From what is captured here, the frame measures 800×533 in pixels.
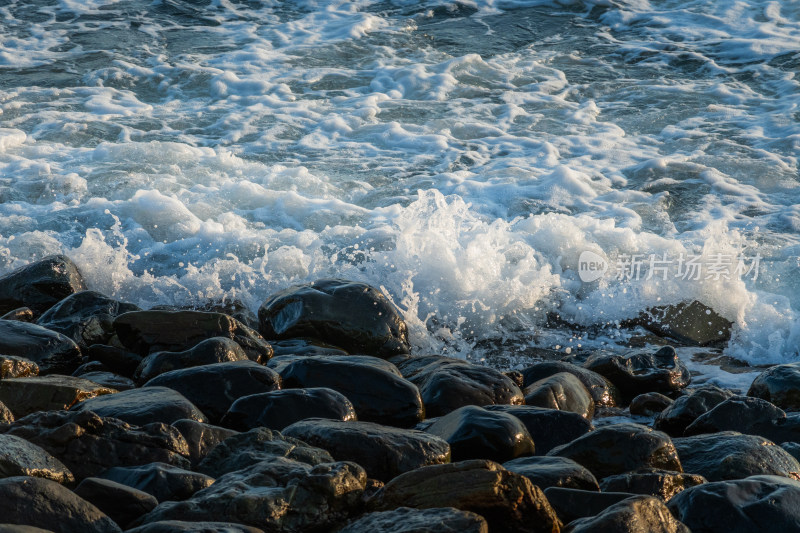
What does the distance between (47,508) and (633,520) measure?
1.61 meters

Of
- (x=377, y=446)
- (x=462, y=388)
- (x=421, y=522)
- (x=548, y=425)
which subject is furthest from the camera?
(x=462, y=388)

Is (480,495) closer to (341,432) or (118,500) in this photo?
(341,432)

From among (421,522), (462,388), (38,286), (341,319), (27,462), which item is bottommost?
(38,286)

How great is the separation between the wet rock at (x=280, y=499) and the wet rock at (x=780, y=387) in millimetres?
2639

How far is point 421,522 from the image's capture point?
6.73 feet

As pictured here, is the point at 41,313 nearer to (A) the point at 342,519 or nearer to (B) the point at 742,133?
(A) the point at 342,519

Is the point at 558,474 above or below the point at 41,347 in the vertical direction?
above

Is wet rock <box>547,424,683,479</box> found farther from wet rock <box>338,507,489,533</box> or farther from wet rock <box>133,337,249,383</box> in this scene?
wet rock <box>133,337,249,383</box>

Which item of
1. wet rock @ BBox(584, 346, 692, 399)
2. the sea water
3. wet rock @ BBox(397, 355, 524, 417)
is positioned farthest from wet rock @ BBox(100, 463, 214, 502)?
the sea water

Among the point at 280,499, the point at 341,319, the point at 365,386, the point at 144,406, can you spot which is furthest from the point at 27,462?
the point at 341,319

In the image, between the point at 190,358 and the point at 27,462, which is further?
the point at 190,358

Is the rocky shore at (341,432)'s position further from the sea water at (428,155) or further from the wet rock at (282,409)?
the sea water at (428,155)

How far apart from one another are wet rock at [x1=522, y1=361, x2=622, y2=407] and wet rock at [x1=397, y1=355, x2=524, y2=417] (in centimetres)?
42

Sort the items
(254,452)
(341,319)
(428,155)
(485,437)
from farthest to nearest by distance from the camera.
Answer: (428,155)
(341,319)
(485,437)
(254,452)
